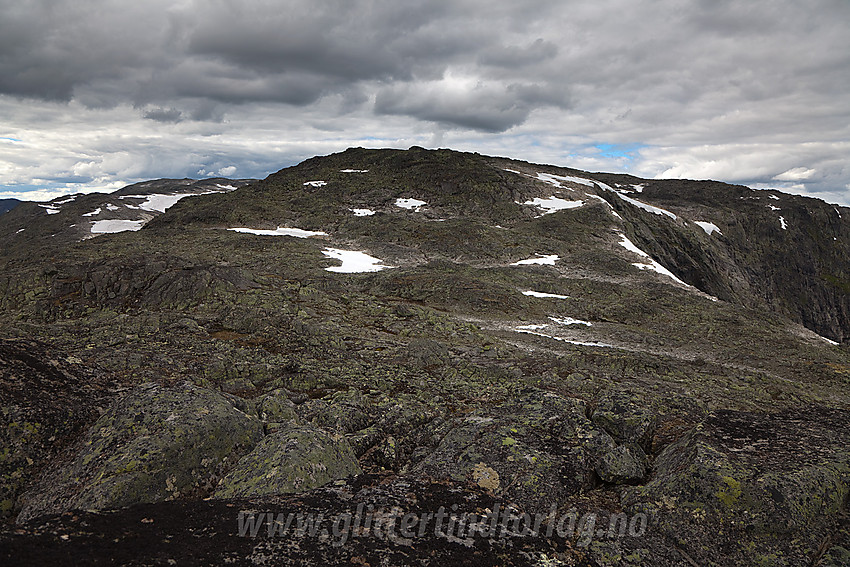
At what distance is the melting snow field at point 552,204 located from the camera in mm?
74238

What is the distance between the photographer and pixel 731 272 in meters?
89.6

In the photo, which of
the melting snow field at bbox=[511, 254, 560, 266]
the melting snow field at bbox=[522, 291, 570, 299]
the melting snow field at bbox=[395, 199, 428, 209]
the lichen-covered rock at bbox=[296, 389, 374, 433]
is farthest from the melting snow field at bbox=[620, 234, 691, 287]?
the lichen-covered rock at bbox=[296, 389, 374, 433]

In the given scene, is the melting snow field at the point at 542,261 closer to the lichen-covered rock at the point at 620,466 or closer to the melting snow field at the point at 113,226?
the lichen-covered rock at the point at 620,466

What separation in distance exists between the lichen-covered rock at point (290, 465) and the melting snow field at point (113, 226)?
117 metres

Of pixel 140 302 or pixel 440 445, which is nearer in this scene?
pixel 440 445

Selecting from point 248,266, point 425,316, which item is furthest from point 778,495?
point 248,266

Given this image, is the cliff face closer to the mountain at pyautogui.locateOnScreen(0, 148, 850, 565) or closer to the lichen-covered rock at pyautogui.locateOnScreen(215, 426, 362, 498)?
the mountain at pyautogui.locateOnScreen(0, 148, 850, 565)

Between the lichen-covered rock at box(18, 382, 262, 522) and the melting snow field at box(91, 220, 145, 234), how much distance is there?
115 meters

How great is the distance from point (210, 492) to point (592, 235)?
2403 inches

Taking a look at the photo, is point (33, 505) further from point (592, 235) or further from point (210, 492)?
point (592, 235)

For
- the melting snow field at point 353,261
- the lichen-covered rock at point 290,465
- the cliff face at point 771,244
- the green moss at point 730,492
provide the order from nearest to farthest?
the green moss at point 730,492 < the lichen-covered rock at point 290,465 < the melting snow field at point 353,261 < the cliff face at point 771,244

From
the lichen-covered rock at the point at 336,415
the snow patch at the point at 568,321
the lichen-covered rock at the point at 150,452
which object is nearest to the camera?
the lichen-covered rock at the point at 150,452

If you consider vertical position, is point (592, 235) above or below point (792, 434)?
above

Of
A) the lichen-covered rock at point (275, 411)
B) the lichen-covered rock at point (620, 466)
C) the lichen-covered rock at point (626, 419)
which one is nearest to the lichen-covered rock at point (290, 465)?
the lichen-covered rock at point (275, 411)
